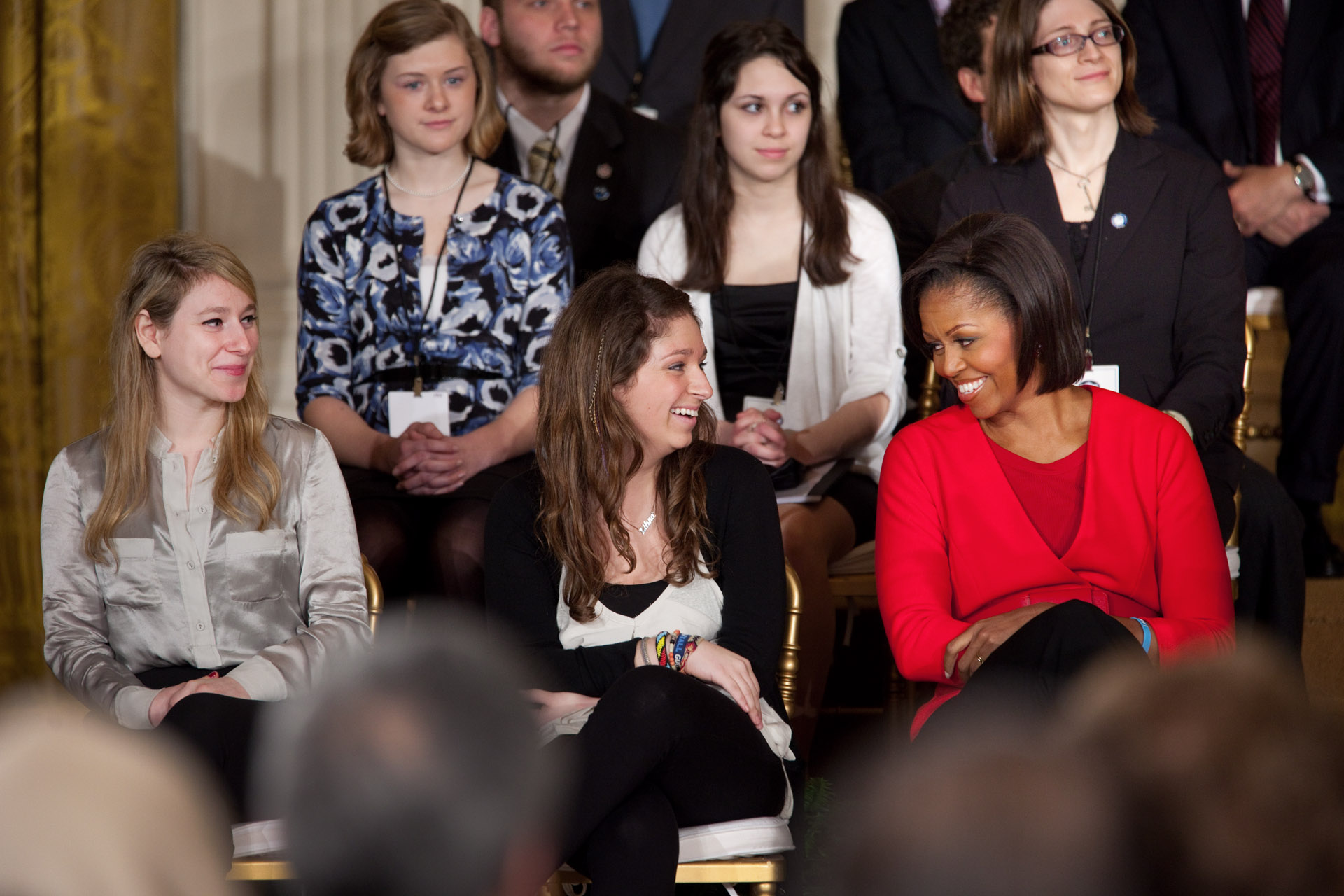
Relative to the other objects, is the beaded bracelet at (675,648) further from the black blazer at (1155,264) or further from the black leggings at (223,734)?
the black blazer at (1155,264)

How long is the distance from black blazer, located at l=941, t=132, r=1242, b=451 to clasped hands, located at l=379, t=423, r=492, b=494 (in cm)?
111

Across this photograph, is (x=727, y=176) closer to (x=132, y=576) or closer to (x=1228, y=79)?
(x=1228, y=79)

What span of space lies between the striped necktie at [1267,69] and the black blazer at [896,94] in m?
0.77

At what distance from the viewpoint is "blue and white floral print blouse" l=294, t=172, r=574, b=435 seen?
3111 mm

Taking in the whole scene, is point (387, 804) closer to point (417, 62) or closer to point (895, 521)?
point (895, 521)

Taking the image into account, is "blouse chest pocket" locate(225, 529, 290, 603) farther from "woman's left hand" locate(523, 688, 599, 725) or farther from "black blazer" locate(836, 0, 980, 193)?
"black blazer" locate(836, 0, 980, 193)

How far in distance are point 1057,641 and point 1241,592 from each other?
3.64 feet

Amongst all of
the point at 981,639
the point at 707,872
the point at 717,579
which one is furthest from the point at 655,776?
the point at 981,639

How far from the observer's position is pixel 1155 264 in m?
2.88

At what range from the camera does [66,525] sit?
2.38m

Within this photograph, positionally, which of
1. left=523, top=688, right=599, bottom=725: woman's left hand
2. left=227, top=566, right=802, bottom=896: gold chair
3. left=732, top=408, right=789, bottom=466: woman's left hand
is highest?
left=732, top=408, right=789, bottom=466: woman's left hand

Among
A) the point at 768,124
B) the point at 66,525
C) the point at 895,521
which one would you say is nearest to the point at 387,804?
the point at 895,521

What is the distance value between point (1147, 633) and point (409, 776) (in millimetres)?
1623

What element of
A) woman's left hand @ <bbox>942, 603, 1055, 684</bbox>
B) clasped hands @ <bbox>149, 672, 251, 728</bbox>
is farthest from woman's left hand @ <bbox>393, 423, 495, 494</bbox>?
woman's left hand @ <bbox>942, 603, 1055, 684</bbox>
